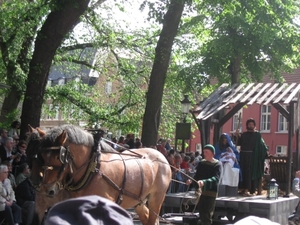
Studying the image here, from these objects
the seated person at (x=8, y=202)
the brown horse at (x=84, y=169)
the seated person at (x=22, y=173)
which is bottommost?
the seated person at (x=8, y=202)

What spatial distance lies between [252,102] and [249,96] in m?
0.55

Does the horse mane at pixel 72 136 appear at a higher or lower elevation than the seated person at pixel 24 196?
higher

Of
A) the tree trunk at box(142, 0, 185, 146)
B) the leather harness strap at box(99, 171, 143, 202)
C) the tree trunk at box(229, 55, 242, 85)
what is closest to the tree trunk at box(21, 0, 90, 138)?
the tree trunk at box(142, 0, 185, 146)

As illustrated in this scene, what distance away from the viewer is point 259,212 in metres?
12.8

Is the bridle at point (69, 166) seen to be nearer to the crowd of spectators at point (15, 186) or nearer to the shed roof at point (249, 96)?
the crowd of spectators at point (15, 186)

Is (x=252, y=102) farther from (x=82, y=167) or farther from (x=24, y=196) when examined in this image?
(x=82, y=167)

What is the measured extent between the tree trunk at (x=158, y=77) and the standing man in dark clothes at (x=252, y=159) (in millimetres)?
4041

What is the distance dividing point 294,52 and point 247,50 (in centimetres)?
248

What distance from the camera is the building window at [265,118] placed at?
50.4 meters

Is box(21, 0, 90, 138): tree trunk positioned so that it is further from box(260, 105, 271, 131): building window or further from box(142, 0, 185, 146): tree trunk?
box(260, 105, 271, 131): building window

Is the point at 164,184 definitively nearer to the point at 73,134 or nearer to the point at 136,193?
the point at 136,193

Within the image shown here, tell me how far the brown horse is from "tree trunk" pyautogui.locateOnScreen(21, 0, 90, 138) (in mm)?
7455

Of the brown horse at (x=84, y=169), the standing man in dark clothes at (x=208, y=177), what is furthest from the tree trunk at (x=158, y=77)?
the brown horse at (x=84, y=169)

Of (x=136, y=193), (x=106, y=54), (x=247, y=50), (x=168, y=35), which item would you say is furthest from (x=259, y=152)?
(x=106, y=54)
